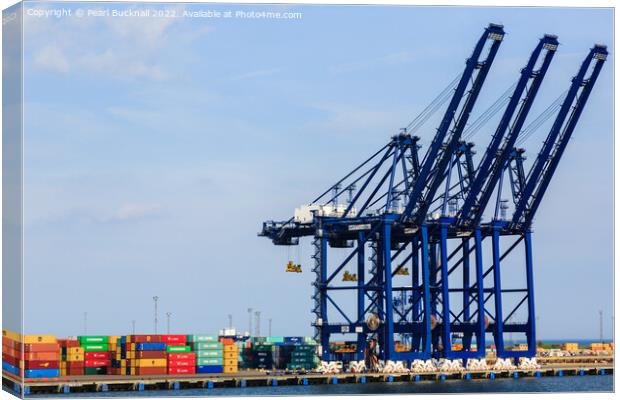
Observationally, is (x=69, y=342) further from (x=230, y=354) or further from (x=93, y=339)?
(x=230, y=354)

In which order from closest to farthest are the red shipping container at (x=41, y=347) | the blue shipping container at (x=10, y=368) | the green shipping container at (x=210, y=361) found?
the blue shipping container at (x=10, y=368), the red shipping container at (x=41, y=347), the green shipping container at (x=210, y=361)

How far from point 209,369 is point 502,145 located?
19.0 meters

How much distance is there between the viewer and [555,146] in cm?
8131

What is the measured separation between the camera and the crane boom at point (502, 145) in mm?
75375

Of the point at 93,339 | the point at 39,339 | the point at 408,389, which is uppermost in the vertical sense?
the point at 93,339

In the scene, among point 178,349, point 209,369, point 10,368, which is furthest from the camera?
point 209,369

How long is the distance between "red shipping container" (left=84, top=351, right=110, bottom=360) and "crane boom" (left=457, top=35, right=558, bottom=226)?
19.8 meters

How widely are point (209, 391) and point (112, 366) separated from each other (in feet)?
32.0

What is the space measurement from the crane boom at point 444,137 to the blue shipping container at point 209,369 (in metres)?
12.3

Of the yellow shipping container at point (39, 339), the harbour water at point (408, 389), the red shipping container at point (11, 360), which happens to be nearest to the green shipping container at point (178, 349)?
the harbour water at point (408, 389)

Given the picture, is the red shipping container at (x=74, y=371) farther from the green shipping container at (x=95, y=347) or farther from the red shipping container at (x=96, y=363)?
the green shipping container at (x=95, y=347)

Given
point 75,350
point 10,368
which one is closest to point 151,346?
point 75,350

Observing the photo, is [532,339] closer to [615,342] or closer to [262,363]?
[262,363]

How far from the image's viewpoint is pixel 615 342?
2330 inches
